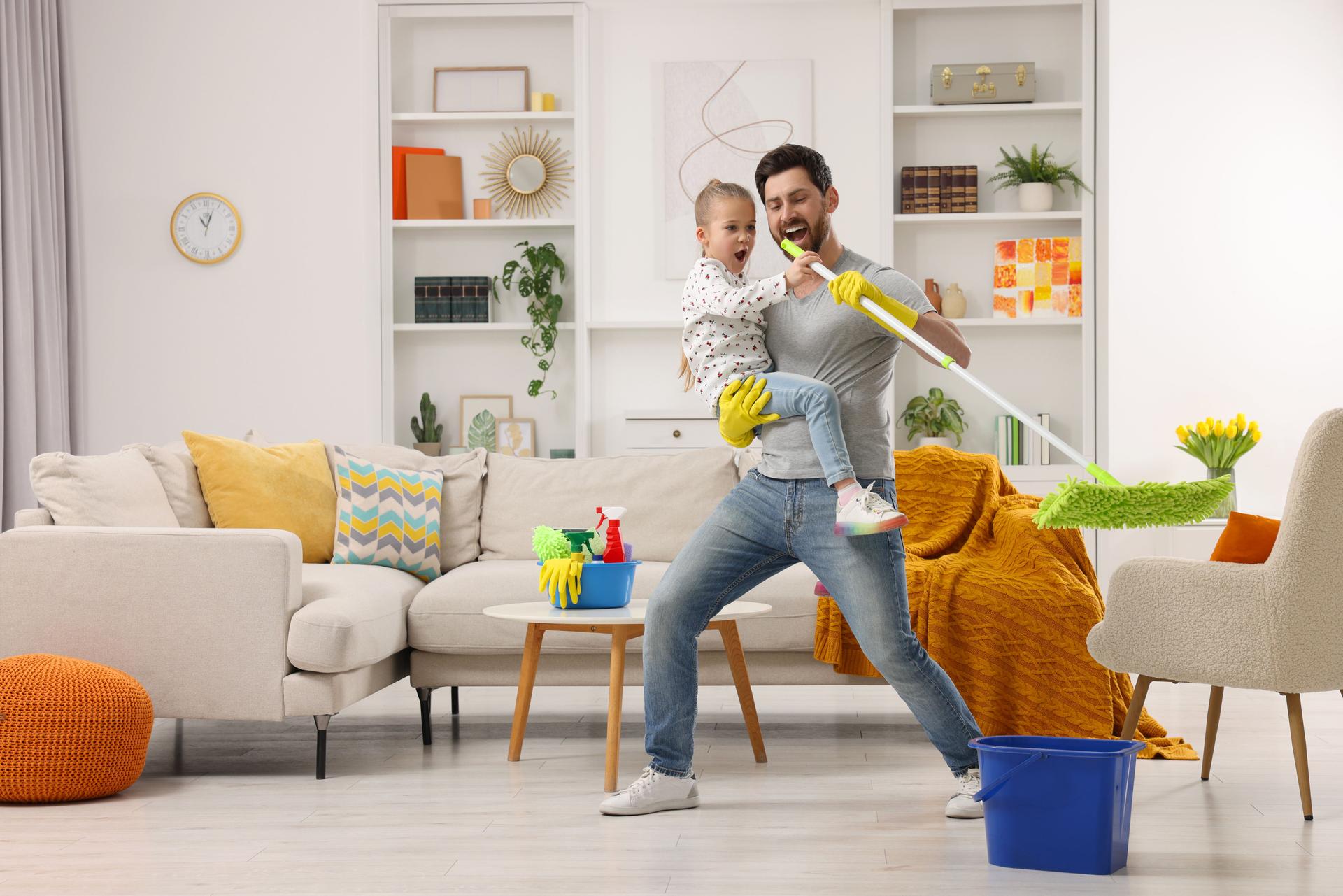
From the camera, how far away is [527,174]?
558 cm

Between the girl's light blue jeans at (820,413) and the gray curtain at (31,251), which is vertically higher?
the gray curtain at (31,251)

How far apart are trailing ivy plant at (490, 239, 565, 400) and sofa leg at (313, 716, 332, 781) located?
102 inches

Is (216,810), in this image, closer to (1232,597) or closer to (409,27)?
(1232,597)

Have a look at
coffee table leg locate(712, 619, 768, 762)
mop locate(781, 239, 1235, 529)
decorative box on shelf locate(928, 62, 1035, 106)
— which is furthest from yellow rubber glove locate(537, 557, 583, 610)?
decorative box on shelf locate(928, 62, 1035, 106)

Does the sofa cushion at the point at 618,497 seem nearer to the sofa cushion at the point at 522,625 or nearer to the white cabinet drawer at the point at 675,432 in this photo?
Answer: the sofa cushion at the point at 522,625

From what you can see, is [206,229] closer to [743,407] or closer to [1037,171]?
[1037,171]

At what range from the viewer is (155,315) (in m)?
5.43

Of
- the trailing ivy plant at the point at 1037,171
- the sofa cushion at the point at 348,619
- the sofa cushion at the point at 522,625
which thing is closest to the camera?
the sofa cushion at the point at 348,619

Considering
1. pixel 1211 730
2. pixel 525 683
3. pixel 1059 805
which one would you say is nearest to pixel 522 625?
pixel 525 683

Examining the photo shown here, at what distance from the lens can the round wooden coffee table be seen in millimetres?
2824

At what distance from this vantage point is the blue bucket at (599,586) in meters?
2.96

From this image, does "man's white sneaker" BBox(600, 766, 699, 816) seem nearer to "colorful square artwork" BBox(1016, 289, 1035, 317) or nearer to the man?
the man

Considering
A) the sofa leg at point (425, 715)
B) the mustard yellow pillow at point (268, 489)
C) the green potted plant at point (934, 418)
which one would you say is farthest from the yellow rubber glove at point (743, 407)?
the green potted plant at point (934, 418)

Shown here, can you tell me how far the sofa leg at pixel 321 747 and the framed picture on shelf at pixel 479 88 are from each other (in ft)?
11.1
